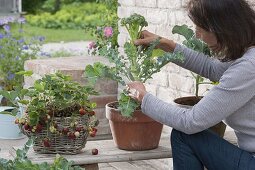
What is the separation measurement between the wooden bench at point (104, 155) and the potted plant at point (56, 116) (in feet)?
0.17

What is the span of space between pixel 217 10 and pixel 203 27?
0.34 feet

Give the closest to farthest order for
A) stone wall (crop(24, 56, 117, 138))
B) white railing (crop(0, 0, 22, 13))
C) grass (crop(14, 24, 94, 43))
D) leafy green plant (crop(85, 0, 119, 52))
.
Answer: stone wall (crop(24, 56, 117, 138)) < leafy green plant (crop(85, 0, 119, 52)) < white railing (crop(0, 0, 22, 13)) < grass (crop(14, 24, 94, 43))

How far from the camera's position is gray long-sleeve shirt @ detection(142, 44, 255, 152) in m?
2.90

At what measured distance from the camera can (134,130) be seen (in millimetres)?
3348

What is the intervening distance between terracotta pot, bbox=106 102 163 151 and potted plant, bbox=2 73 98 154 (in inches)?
5.1

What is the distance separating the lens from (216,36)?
3.01 meters

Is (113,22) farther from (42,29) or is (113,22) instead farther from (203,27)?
(42,29)

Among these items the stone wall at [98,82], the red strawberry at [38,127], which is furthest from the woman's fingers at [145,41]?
the stone wall at [98,82]

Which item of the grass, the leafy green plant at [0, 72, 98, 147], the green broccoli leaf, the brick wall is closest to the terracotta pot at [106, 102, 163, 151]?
the leafy green plant at [0, 72, 98, 147]

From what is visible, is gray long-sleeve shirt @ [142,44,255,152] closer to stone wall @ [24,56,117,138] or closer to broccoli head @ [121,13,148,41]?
broccoli head @ [121,13,148,41]

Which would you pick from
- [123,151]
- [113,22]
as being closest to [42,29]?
[113,22]

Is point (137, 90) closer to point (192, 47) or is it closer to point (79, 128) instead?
point (79, 128)

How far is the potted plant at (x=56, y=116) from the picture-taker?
319 cm

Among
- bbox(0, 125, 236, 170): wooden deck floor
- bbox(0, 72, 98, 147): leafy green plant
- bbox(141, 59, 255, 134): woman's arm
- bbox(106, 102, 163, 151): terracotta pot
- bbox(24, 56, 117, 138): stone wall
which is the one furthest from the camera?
bbox(24, 56, 117, 138): stone wall
